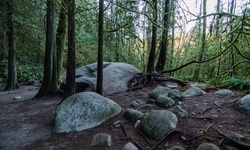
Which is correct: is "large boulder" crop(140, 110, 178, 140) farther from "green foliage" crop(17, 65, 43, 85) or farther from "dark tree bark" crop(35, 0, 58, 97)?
"green foliage" crop(17, 65, 43, 85)

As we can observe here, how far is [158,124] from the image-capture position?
3445 mm

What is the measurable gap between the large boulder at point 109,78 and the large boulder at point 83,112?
2313mm

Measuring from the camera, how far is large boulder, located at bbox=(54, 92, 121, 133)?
390 centimetres

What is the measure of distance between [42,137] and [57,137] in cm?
36

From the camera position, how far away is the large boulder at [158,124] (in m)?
3.33

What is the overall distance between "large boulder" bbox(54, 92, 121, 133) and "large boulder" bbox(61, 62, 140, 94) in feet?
7.59

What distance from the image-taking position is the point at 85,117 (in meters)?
3.99

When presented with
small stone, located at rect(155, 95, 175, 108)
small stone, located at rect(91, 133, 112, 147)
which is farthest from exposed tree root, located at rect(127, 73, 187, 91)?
small stone, located at rect(91, 133, 112, 147)

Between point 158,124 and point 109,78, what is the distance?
4.11 metres

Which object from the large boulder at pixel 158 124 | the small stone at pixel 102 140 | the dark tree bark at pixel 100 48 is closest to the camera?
the small stone at pixel 102 140

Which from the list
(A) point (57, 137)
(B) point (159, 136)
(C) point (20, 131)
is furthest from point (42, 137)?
(B) point (159, 136)

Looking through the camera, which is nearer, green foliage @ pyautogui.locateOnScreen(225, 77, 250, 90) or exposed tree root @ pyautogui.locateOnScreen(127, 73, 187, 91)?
green foliage @ pyautogui.locateOnScreen(225, 77, 250, 90)

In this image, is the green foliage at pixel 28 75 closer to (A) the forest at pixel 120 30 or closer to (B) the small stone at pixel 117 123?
(A) the forest at pixel 120 30

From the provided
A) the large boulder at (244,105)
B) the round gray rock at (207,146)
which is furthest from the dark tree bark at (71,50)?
the large boulder at (244,105)
